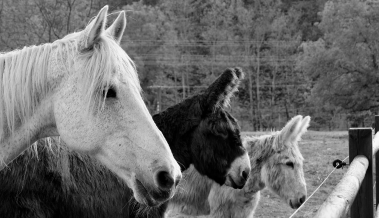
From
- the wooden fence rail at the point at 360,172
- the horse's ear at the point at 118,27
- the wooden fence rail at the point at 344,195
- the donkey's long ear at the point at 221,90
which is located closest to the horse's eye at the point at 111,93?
the horse's ear at the point at 118,27

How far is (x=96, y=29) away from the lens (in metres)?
2.64

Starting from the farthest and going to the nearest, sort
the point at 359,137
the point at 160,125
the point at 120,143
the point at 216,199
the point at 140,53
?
the point at 140,53, the point at 216,199, the point at 160,125, the point at 359,137, the point at 120,143

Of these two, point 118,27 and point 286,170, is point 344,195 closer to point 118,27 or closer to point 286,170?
point 118,27

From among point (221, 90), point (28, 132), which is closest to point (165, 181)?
point (28, 132)

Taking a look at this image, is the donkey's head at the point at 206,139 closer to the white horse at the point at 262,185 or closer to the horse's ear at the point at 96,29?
the white horse at the point at 262,185

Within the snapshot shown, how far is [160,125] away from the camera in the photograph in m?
4.70

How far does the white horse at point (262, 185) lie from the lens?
19.6ft

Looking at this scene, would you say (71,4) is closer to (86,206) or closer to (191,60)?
(86,206)

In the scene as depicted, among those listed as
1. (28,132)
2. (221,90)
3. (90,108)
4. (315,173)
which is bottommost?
(315,173)

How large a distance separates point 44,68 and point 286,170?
12.8 ft

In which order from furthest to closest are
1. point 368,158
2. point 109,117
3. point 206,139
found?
point 206,139 < point 368,158 < point 109,117

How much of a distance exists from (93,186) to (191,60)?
44.3 meters

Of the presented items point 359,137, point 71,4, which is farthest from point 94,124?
point 71,4

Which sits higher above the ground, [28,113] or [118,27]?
[118,27]
